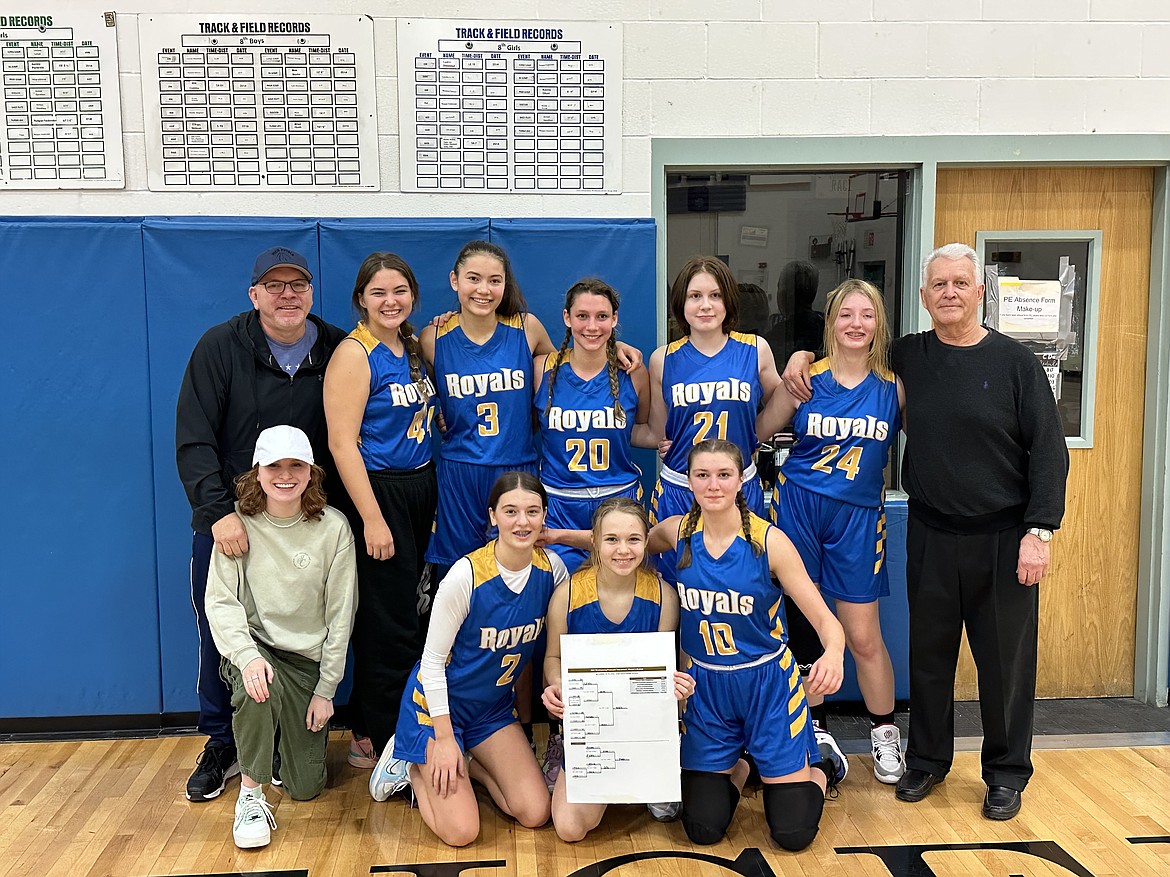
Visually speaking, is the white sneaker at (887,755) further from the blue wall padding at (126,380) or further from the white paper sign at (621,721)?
the blue wall padding at (126,380)

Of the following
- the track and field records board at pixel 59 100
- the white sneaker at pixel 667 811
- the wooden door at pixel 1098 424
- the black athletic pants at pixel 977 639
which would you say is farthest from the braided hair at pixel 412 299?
the wooden door at pixel 1098 424

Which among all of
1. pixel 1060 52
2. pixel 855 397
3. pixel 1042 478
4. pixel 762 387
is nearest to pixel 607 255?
pixel 762 387

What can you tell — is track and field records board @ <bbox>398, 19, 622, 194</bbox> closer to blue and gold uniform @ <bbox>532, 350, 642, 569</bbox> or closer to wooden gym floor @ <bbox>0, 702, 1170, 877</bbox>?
blue and gold uniform @ <bbox>532, 350, 642, 569</bbox>

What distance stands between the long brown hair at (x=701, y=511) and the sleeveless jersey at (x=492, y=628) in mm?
393

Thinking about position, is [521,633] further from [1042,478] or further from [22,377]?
[22,377]

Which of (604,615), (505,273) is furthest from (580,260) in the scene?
(604,615)

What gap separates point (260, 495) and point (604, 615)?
1036mm

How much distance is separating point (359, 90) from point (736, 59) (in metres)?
1.32

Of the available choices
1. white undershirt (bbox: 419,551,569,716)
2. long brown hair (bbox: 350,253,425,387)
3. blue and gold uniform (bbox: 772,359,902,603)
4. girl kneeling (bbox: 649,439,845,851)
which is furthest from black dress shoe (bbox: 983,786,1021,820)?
long brown hair (bbox: 350,253,425,387)

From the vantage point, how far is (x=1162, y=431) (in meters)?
3.63

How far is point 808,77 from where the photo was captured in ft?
11.3

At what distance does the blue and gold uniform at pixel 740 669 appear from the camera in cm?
265

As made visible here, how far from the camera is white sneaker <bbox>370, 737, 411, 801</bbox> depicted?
2.86 m

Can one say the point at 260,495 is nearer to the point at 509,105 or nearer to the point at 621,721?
the point at 621,721
